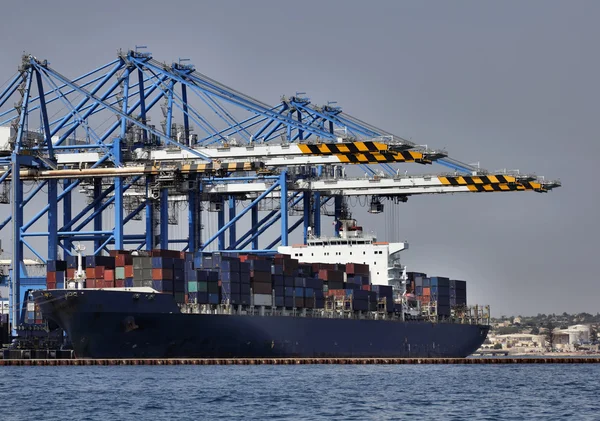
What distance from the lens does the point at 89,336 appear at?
67.1 metres

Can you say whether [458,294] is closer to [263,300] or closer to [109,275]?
[263,300]

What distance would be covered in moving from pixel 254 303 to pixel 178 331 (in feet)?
19.3

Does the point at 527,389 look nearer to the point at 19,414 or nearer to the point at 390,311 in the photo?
the point at 19,414

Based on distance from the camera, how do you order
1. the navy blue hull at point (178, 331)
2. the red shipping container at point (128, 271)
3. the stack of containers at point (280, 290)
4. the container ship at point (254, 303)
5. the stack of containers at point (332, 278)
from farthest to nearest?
1. the stack of containers at point (332, 278)
2. the stack of containers at point (280, 290)
3. the red shipping container at point (128, 271)
4. the container ship at point (254, 303)
5. the navy blue hull at point (178, 331)

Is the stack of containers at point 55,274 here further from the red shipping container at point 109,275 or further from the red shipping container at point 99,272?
the red shipping container at point 109,275

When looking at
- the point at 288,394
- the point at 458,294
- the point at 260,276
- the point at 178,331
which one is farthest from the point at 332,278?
the point at 288,394

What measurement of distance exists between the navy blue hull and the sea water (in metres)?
2.56

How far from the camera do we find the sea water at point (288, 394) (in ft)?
145

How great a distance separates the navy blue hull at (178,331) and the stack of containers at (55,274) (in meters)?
2.67

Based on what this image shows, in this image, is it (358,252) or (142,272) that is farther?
(358,252)

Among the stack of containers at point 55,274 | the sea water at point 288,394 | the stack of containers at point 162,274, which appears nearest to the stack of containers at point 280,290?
the stack of containers at point 162,274

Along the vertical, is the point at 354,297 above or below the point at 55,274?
below

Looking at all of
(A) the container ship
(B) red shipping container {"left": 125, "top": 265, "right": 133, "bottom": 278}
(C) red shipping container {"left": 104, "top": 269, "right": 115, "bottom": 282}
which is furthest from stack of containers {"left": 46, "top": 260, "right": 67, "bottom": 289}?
(B) red shipping container {"left": 125, "top": 265, "right": 133, "bottom": 278}

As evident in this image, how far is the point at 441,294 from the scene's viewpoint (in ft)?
292
